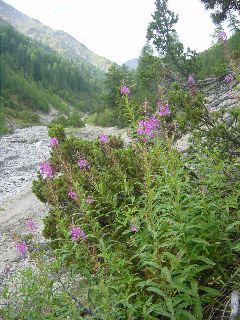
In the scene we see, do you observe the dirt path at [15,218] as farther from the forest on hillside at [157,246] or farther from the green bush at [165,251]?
the green bush at [165,251]

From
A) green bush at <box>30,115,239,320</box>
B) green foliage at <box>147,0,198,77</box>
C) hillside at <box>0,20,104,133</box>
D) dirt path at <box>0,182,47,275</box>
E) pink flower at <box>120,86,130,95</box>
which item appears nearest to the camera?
green bush at <box>30,115,239,320</box>

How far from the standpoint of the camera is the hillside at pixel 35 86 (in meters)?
89.3

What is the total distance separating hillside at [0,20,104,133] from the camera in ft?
293

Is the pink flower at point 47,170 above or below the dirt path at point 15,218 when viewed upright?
above

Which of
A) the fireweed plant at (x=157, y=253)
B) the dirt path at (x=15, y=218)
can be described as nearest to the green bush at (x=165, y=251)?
the fireweed plant at (x=157, y=253)

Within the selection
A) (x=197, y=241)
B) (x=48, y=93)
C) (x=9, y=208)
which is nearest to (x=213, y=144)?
(x=197, y=241)

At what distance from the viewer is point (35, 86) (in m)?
110

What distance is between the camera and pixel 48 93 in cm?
11288

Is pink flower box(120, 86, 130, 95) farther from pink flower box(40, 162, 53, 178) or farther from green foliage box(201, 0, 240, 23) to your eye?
green foliage box(201, 0, 240, 23)

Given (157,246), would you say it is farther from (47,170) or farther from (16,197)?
(16,197)

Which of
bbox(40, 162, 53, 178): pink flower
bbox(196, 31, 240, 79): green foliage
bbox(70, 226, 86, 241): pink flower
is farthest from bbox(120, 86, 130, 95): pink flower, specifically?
bbox(196, 31, 240, 79): green foliage

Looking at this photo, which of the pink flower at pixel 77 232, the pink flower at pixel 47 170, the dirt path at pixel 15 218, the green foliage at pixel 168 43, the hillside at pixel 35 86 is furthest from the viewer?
the hillside at pixel 35 86

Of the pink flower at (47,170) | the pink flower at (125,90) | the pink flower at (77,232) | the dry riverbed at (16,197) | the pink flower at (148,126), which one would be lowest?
the dry riverbed at (16,197)

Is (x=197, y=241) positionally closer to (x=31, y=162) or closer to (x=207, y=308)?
(x=207, y=308)
